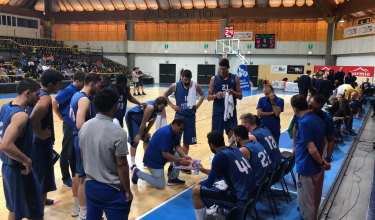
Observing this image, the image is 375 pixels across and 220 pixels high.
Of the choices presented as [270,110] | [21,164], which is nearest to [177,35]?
[270,110]

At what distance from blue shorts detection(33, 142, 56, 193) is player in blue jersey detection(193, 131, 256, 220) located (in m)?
1.81

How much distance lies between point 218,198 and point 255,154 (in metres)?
0.70

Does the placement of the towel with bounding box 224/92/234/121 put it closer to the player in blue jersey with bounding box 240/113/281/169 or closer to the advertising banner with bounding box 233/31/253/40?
the player in blue jersey with bounding box 240/113/281/169

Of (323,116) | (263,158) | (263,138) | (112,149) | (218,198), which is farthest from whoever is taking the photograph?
(263,138)

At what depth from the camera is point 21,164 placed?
3123 mm

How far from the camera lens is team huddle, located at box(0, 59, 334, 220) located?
108 inches

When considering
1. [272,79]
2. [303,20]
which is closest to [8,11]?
[272,79]

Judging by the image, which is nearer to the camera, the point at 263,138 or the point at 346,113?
the point at 263,138

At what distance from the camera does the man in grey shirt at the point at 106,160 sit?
2643mm

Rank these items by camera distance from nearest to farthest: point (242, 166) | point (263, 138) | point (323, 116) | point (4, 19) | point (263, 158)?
point (242, 166) → point (263, 158) → point (323, 116) → point (263, 138) → point (4, 19)

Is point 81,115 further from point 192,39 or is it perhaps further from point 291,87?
point 192,39

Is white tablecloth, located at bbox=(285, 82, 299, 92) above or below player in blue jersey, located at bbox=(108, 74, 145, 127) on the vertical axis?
below

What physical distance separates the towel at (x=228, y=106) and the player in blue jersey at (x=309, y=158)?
6.66 feet

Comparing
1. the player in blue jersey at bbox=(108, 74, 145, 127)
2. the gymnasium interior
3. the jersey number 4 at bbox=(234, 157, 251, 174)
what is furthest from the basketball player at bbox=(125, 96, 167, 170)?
the gymnasium interior
